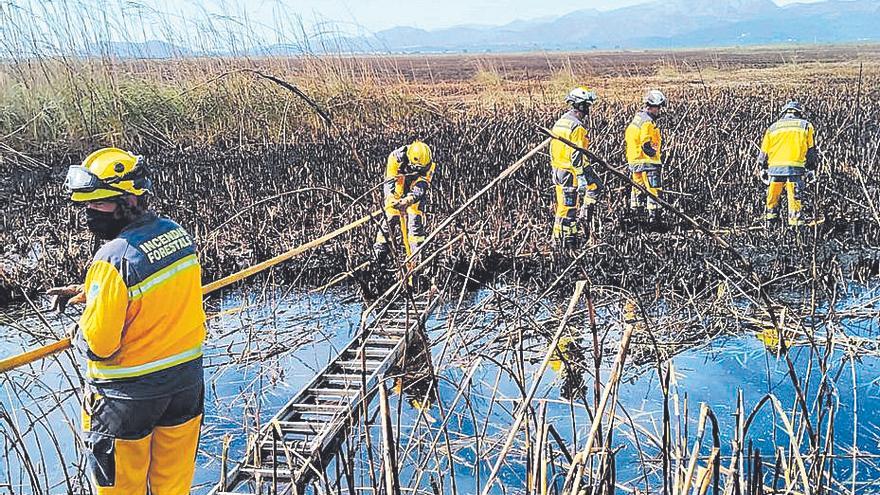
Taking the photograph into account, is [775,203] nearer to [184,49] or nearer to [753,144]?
[753,144]

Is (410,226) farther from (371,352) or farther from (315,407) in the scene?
(315,407)

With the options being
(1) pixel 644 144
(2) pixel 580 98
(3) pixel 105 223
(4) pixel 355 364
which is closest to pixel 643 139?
(1) pixel 644 144

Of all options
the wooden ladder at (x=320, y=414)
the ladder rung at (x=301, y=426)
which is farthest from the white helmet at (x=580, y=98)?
the ladder rung at (x=301, y=426)

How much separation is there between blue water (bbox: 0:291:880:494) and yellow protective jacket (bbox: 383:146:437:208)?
3.66ft

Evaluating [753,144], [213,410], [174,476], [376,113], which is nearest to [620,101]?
[376,113]

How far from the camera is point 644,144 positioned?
9320 millimetres

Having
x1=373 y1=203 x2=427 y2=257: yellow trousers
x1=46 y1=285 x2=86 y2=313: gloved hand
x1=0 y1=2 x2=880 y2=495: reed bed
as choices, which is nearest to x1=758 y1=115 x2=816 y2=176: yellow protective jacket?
x1=0 y1=2 x2=880 y2=495: reed bed

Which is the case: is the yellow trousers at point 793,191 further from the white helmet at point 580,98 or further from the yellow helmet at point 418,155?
the yellow helmet at point 418,155

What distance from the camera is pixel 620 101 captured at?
65.3ft

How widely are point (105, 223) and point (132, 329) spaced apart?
1.32 feet

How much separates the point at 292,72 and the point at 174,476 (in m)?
12.5

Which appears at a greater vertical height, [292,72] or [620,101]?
[292,72]

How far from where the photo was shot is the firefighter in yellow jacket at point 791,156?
8.73 meters

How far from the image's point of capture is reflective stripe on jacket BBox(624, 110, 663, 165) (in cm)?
928
